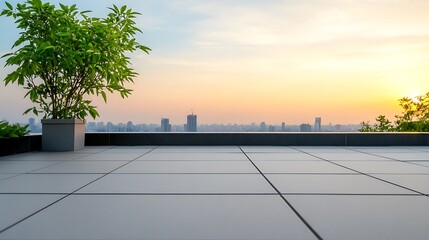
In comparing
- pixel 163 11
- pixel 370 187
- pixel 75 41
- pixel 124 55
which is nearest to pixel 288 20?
pixel 163 11

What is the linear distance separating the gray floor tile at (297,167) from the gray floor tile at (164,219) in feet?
3.00

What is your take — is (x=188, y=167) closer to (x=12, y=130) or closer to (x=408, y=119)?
(x=12, y=130)

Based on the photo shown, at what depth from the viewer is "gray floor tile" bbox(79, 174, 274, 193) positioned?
165cm

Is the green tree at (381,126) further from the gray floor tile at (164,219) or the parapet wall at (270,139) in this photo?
the gray floor tile at (164,219)

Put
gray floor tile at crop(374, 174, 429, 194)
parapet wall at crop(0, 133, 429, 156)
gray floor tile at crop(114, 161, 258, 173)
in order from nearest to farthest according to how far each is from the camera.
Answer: gray floor tile at crop(374, 174, 429, 194)
gray floor tile at crop(114, 161, 258, 173)
parapet wall at crop(0, 133, 429, 156)

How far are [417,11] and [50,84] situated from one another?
269 inches

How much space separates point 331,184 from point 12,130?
3603mm

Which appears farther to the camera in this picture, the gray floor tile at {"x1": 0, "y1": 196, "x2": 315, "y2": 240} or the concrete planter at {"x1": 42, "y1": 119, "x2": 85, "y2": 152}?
the concrete planter at {"x1": 42, "y1": 119, "x2": 85, "y2": 152}

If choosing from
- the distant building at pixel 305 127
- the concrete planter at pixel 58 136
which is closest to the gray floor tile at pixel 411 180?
the distant building at pixel 305 127

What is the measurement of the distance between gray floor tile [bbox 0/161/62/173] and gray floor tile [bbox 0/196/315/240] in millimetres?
1209

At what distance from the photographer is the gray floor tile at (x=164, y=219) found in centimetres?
101

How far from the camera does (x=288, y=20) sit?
19.8ft

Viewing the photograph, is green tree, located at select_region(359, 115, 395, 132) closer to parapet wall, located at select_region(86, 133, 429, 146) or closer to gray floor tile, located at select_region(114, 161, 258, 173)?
parapet wall, located at select_region(86, 133, 429, 146)

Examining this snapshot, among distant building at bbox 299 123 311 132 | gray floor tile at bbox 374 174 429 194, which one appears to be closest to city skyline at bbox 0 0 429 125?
distant building at bbox 299 123 311 132
